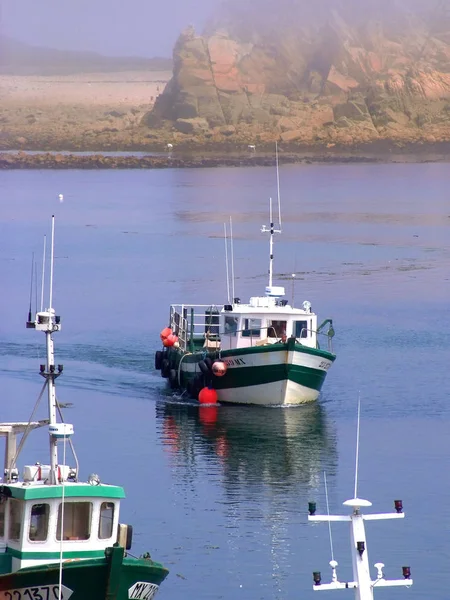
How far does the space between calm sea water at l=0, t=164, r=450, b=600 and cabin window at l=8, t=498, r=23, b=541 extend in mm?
4924

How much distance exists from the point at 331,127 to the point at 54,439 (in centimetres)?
17260

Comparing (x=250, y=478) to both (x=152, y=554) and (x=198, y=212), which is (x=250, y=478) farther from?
(x=198, y=212)

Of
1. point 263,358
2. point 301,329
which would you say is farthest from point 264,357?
point 301,329

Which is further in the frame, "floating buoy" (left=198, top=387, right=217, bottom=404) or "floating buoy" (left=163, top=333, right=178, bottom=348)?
"floating buoy" (left=163, top=333, right=178, bottom=348)

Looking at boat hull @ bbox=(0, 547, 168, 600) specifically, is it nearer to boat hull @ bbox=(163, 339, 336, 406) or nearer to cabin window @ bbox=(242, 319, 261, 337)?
boat hull @ bbox=(163, 339, 336, 406)

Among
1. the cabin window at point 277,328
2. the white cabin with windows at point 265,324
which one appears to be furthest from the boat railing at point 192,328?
the cabin window at point 277,328

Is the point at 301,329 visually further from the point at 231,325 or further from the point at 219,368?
the point at 219,368

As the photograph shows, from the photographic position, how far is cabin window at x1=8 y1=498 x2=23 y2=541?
25.0m

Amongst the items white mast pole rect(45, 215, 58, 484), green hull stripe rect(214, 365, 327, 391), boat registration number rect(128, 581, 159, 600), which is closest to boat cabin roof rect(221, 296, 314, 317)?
green hull stripe rect(214, 365, 327, 391)

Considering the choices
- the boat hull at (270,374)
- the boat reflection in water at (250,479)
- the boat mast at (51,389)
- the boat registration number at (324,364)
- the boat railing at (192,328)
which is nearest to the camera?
the boat mast at (51,389)

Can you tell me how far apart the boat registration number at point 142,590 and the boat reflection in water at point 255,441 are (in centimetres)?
1177

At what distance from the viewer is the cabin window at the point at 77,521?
2503 cm

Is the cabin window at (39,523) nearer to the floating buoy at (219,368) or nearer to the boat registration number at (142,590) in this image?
the boat registration number at (142,590)

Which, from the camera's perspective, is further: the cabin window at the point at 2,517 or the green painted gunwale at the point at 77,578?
the cabin window at the point at 2,517
